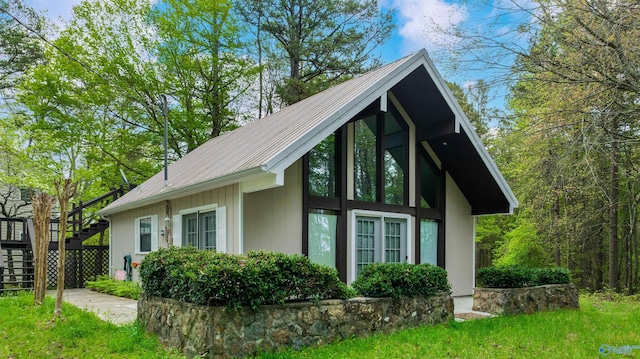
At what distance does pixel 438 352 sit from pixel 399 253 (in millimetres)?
4331

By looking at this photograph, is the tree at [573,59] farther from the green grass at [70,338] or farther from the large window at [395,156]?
the green grass at [70,338]

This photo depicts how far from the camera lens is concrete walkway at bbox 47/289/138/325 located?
24.3ft

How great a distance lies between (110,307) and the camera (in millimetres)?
8836

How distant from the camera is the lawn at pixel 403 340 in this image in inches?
210

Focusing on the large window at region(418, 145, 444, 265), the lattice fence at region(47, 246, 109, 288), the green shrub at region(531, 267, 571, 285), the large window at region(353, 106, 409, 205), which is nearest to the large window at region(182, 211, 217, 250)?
the large window at region(353, 106, 409, 205)

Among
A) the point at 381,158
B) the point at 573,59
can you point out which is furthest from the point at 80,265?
the point at 573,59

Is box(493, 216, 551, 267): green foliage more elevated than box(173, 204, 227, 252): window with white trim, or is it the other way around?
box(173, 204, 227, 252): window with white trim

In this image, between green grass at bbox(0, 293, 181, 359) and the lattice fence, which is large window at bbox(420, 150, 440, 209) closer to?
green grass at bbox(0, 293, 181, 359)

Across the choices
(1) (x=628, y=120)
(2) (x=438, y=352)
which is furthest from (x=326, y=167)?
(1) (x=628, y=120)

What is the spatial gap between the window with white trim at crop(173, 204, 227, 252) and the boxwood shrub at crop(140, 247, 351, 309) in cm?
183

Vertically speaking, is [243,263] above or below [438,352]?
above

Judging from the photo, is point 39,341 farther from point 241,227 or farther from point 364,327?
point 364,327

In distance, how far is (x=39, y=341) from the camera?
18.9ft

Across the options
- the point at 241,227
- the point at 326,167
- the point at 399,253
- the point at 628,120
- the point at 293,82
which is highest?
the point at 293,82
